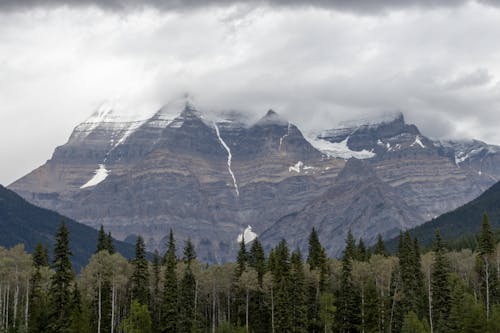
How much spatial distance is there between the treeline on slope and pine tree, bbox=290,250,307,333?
0.20 m

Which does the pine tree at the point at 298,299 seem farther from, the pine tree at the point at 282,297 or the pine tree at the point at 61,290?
the pine tree at the point at 61,290

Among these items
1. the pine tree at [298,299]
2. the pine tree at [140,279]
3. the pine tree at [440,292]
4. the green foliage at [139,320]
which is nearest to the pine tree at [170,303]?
the pine tree at [140,279]

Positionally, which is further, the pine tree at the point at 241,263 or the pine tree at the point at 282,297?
the pine tree at the point at 241,263

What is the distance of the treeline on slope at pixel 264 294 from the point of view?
156875 millimetres

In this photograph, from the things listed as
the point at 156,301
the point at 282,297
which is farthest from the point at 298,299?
the point at 156,301

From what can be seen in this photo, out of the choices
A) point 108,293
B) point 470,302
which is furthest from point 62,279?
point 470,302

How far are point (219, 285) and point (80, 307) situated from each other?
4245 centimetres

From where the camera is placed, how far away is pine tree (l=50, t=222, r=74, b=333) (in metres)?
143

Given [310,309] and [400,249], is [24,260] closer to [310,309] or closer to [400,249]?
[310,309]

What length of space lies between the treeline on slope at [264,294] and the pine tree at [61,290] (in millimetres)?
317

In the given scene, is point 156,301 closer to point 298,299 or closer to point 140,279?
point 140,279

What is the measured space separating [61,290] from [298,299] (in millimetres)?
42884

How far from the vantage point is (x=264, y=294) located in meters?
178

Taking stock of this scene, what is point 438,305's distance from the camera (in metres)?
172
